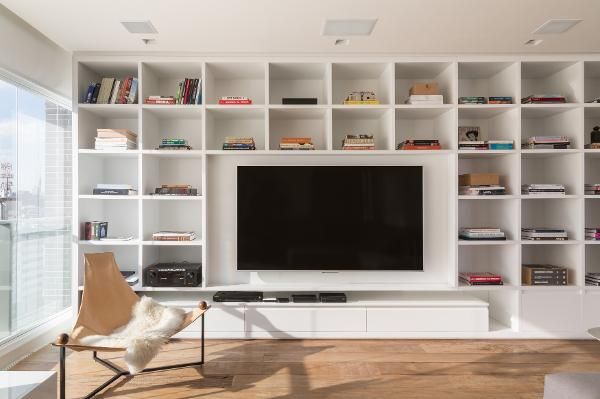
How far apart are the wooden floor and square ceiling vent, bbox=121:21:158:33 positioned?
243 centimetres

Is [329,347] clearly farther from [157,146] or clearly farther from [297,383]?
[157,146]

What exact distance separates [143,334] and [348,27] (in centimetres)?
251

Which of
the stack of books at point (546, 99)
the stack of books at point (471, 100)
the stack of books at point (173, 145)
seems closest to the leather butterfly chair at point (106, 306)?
the stack of books at point (173, 145)

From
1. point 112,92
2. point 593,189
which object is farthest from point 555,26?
point 112,92

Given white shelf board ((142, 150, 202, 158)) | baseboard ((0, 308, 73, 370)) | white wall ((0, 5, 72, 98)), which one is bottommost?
baseboard ((0, 308, 73, 370))

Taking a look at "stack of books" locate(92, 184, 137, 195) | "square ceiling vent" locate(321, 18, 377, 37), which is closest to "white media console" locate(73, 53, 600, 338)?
"stack of books" locate(92, 184, 137, 195)

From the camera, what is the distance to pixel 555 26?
325 centimetres

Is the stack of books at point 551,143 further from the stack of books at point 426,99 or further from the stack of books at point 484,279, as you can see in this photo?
the stack of books at point 484,279

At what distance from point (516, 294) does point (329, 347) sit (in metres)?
1.67

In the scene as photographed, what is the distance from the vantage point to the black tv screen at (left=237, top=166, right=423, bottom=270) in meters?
3.96

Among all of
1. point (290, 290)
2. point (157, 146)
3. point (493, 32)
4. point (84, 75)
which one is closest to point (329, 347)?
point (290, 290)

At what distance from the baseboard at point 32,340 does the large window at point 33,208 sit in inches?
2.3

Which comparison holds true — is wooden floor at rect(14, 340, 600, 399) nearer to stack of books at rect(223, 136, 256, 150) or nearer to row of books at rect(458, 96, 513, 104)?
stack of books at rect(223, 136, 256, 150)

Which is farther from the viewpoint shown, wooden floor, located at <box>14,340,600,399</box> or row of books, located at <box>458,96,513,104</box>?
row of books, located at <box>458,96,513,104</box>
